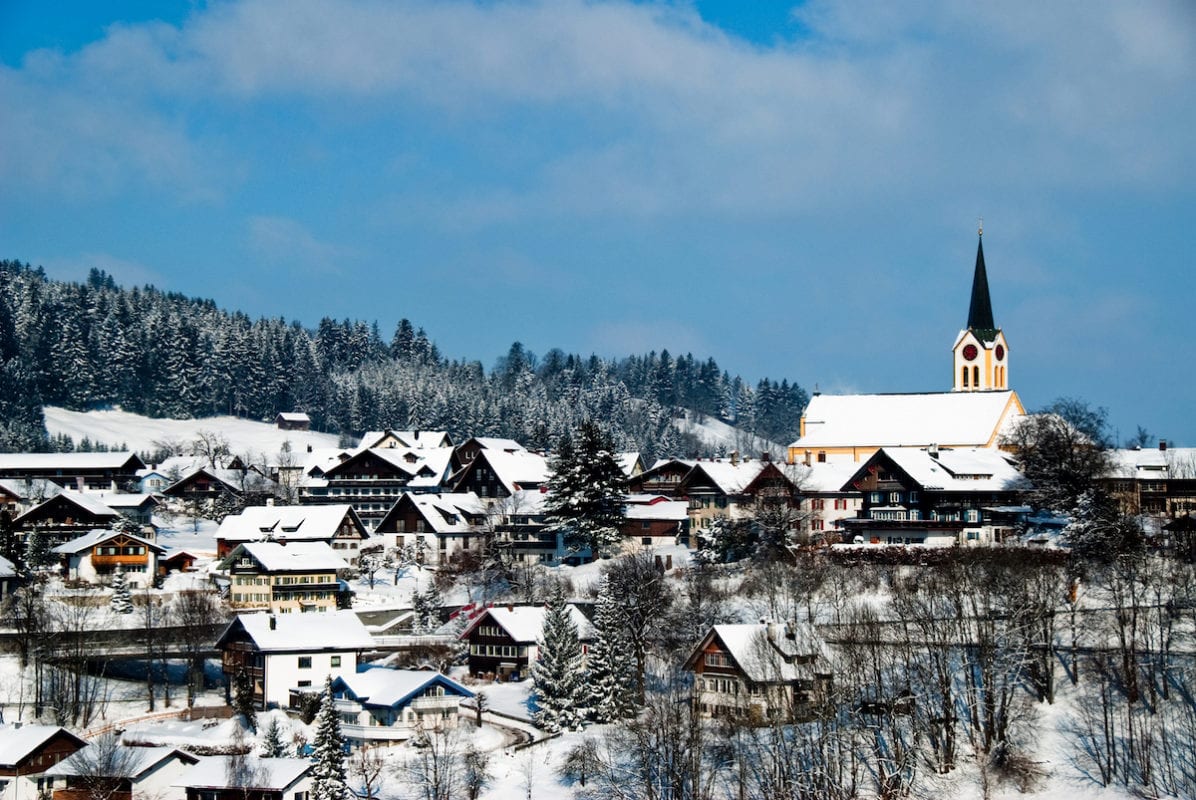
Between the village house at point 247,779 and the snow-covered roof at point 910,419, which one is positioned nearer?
the village house at point 247,779

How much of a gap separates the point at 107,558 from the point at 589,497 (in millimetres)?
24562

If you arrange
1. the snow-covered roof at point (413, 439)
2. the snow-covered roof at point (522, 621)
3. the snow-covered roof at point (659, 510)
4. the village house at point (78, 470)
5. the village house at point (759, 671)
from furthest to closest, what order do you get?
1. the snow-covered roof at point (413, 439)
2. the village house at point (78, 470)
3. the snow-covered roof at point (659, 510)
4. the snow-covered roof at point (522, 621)
5. the village house at point (759, 671)

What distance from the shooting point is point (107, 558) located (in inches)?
3073

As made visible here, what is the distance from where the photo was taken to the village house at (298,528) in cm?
8283

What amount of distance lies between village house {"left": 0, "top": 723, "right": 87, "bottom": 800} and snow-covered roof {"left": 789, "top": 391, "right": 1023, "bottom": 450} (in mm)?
60326

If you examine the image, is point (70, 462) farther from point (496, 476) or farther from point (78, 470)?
point (496, 476)

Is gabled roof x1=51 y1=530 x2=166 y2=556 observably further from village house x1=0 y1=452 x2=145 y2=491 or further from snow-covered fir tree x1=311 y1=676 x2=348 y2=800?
snow-covered fir tree x1=311 y1=676 x2=348 y2=800

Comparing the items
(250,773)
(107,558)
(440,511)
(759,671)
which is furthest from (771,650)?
(440,511)

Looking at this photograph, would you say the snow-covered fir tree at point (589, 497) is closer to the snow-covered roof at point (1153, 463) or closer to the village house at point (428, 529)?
the village house at point (428, 529)

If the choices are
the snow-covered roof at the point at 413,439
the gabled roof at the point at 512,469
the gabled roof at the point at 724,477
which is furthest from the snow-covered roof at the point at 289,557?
the snow-covered roof at the point at 413,439

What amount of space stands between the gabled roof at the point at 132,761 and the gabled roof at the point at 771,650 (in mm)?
18630

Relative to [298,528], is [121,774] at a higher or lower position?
lower

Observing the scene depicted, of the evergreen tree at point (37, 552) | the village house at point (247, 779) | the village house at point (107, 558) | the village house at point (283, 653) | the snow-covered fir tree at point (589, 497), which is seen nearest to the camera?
the village house at point (247, 779)

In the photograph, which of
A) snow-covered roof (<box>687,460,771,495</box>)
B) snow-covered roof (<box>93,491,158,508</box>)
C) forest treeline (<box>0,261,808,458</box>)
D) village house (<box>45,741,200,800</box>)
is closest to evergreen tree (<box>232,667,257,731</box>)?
village house (<box>45,741,200,800</box>)
